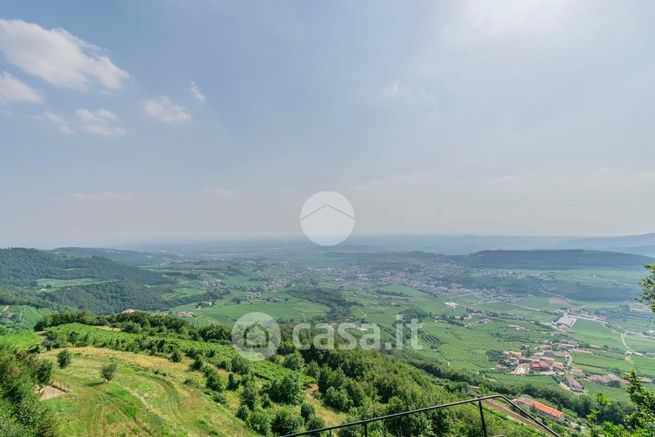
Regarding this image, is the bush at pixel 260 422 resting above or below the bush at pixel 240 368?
above

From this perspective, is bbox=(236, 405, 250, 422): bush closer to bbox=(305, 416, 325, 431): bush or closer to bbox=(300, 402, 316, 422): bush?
bbox=(305, 416, 325, 431): bush

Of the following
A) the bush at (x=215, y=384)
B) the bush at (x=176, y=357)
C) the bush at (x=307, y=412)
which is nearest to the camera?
the bush at (x=307, y=412)

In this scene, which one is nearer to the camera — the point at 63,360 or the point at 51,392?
the point at 51,392

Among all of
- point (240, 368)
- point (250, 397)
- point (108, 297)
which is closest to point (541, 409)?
point (240, 368)

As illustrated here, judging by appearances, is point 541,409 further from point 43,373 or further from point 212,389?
point 43,373

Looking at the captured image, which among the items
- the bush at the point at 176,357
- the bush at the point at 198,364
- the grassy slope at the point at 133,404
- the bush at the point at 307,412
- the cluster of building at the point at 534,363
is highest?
the grassy slope at the point at 133,404

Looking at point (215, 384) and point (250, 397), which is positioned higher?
point (215, 384)

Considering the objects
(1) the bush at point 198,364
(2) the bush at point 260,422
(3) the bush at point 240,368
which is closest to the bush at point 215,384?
(1) the bush at point 198,364

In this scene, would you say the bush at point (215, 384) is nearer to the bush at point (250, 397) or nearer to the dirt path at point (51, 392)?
the bush at point (250, 397)

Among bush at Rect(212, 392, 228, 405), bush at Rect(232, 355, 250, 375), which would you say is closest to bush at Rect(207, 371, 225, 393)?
bush at Rect(212, 392, 228, 405)
